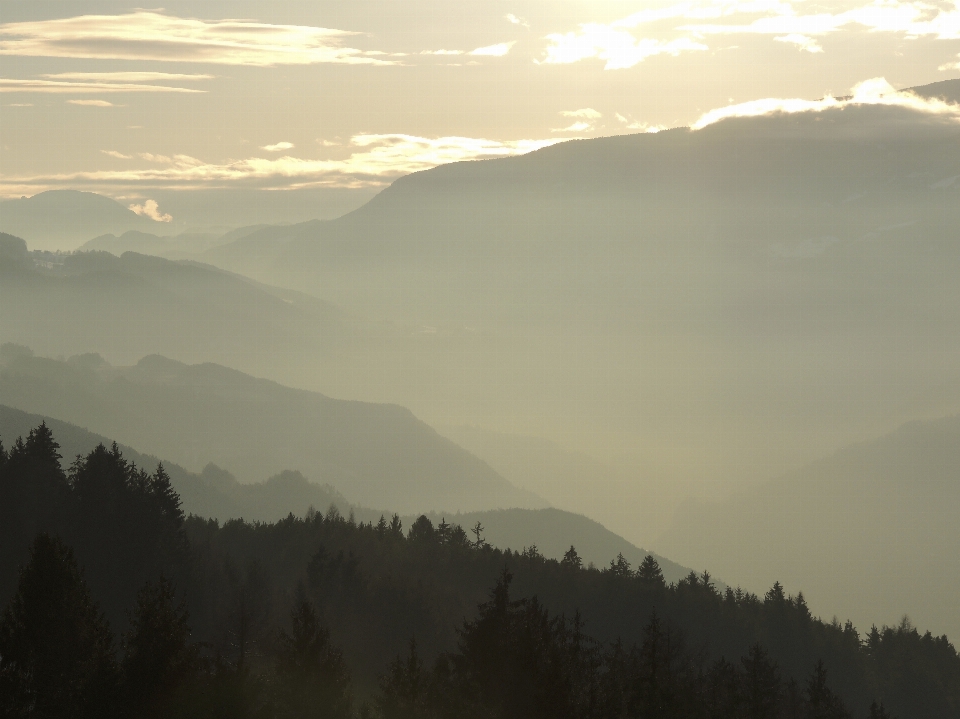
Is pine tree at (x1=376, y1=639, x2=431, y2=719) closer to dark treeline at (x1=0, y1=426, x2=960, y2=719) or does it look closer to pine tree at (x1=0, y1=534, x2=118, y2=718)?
dark treeline at (x1=0, y1=426, x2=960, y2=719)

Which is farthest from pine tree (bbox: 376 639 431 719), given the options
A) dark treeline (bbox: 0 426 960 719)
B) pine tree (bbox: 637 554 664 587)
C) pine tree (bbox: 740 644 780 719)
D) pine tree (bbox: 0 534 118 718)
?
pine tree (bbox: 637 554 664 587)

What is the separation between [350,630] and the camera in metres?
84.2

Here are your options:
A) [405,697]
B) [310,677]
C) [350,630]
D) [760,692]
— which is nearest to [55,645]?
[310,677]

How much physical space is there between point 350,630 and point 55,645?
174 ft

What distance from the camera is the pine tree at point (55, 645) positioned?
31.9 meters

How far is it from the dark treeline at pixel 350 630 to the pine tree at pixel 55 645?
0.06 m

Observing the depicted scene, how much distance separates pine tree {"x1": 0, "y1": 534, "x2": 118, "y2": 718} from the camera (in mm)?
31906

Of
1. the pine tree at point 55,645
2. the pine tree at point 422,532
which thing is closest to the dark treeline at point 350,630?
the pine tree at point 55,645

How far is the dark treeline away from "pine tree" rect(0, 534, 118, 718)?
0.06 m

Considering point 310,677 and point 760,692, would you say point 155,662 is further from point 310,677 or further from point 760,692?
point 760,692

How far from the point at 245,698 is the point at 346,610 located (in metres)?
54.4

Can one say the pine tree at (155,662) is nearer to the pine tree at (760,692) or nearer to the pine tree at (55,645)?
the pine tree at (55,645)

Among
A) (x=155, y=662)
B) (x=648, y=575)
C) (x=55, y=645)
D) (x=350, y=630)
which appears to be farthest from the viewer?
(x=648, y=575)

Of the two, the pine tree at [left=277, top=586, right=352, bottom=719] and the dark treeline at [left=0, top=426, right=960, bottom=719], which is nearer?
the dark treeline at [left=0, top=426, right=960, bottom=719]
